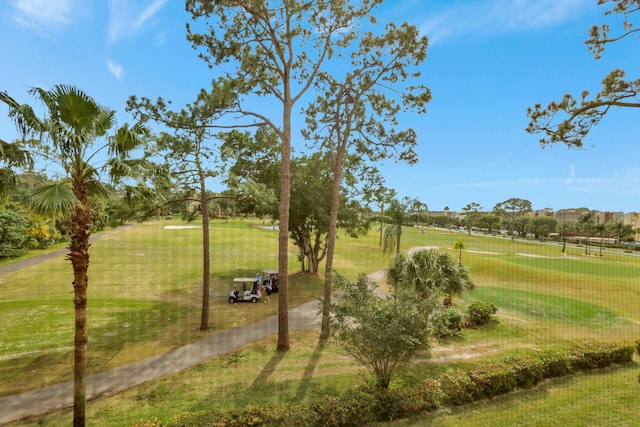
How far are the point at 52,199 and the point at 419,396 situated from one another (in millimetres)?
10574

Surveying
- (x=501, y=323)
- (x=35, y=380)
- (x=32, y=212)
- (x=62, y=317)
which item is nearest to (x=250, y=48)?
(x=32, y=212)

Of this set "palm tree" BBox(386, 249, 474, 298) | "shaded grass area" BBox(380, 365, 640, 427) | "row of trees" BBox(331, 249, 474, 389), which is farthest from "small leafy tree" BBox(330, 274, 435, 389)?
"palm tree" BBox(386, 249, 474, 298)

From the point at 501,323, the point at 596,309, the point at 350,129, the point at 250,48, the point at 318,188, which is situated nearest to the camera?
the point at 250,48

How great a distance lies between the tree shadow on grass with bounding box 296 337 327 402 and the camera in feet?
33.0

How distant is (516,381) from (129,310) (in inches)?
802

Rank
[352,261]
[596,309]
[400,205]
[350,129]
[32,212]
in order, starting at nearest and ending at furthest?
[32,212] < [350,129] < [596,309] < [400,205] < [352,261]

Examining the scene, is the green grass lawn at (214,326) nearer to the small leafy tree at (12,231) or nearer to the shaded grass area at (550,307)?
the shaded grass area at (550,307)

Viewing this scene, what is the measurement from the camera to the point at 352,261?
42875 millimetres

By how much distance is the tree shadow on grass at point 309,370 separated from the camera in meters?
10.0

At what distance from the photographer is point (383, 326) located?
9.03 m

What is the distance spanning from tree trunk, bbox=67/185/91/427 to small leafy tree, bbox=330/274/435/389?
683 centimetres

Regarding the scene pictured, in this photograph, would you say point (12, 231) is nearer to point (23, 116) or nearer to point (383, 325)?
point (23, 116)

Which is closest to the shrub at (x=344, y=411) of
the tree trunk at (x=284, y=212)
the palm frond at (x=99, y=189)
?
the tree trunk at (x=284, y=212)

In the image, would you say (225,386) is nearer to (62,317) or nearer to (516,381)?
(516,381)
